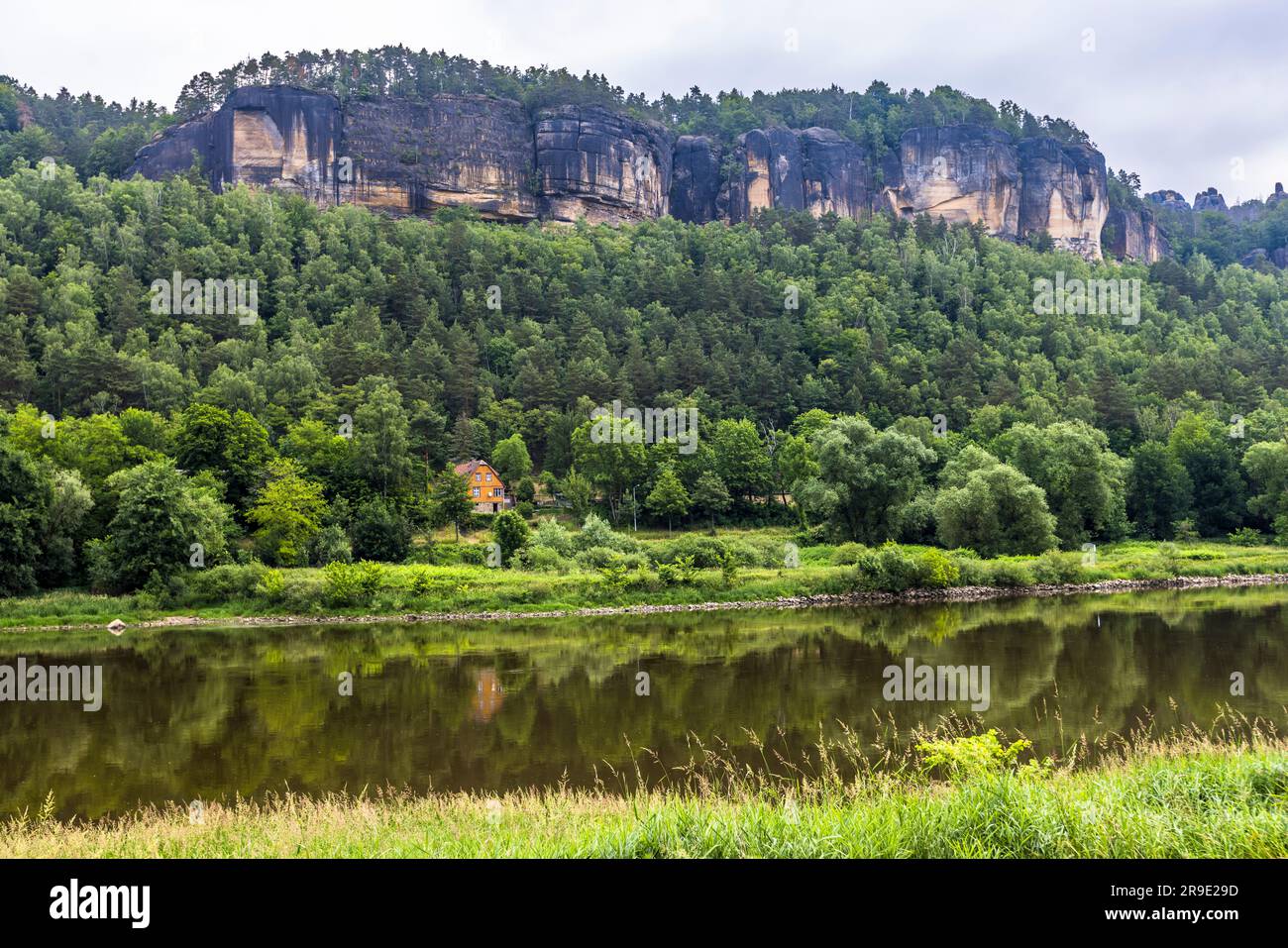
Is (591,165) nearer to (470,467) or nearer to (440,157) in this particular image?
(440,157)

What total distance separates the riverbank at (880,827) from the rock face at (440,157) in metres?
138

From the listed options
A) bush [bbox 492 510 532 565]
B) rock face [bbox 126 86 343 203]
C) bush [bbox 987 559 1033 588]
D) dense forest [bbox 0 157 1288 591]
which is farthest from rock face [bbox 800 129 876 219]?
bush [bbox 492 510 532 565]

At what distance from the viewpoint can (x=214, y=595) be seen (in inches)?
1735

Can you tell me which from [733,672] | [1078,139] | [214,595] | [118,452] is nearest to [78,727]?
[733,672]

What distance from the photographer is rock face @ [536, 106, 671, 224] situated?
472 ft

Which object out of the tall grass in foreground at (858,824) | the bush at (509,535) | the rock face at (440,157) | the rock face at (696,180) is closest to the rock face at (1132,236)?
the rock face at (696,180)

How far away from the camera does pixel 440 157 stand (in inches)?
5497

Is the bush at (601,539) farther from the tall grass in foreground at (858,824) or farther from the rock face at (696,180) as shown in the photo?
the rock face at (696,180)

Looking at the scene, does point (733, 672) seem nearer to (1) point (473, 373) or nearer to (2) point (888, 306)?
(1) point (473, 373)

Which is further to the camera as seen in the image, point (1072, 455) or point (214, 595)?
point (1072, 455)

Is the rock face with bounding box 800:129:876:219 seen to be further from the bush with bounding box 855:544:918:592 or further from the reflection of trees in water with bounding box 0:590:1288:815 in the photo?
the reflection of trees in water with bounding box 0:590:1288:815

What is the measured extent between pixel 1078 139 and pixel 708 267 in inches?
4215

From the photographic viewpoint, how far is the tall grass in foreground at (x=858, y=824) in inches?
280

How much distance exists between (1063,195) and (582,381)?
11809 centimetres
